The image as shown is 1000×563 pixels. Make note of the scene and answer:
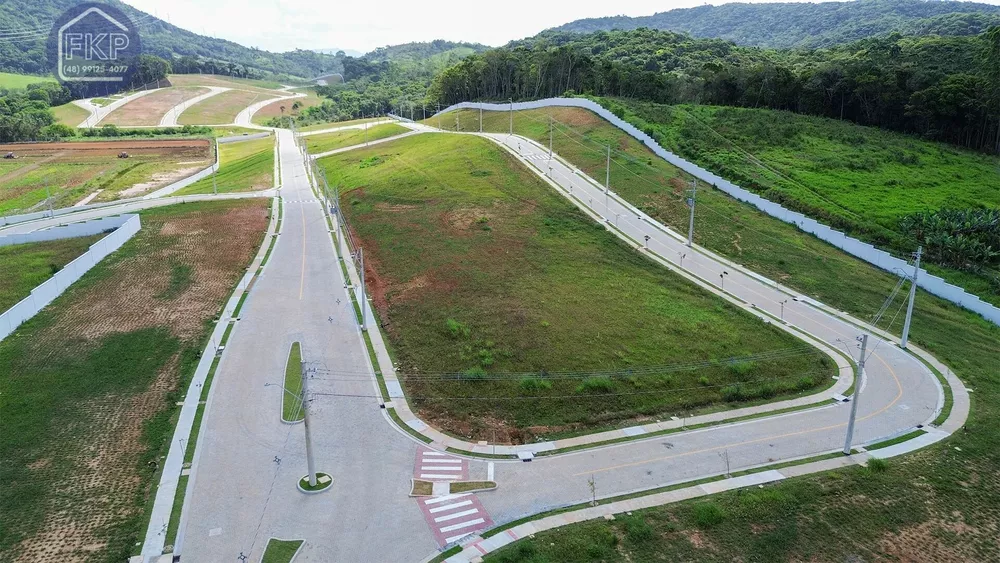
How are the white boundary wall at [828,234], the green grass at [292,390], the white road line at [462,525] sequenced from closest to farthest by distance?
1. the white road line at [462,525]
2. the green grass at [292,390]
3. the white boundary wall at [828,234]

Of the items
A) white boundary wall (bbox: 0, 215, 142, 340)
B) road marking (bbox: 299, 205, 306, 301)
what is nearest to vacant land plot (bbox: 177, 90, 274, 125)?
road marking (bbox: 299, 205, 306, 301)

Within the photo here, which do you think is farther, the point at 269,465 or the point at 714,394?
the point at 714,394

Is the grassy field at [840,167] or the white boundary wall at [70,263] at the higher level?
the grassy field at [840,167]

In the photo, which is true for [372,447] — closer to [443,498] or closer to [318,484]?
[318,484]

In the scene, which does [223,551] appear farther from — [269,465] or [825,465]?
[825,465]

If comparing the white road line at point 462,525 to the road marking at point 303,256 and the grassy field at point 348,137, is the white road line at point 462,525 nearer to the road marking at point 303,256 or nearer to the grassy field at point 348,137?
the road marking at point 303,256

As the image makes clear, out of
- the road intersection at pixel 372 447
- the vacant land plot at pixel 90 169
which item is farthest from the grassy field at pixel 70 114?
the road intersection at pixel 372 447

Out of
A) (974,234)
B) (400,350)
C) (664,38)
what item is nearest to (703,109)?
(974,234)
